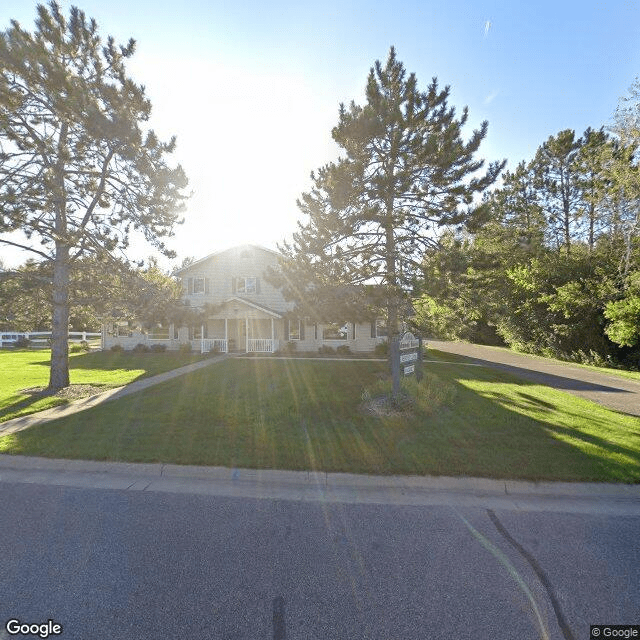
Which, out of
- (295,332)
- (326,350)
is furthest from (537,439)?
(295,332)

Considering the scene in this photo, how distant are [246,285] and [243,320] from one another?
2.40 meters

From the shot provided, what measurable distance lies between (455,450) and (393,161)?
8.09 metres

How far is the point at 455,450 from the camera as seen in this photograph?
5.79 m

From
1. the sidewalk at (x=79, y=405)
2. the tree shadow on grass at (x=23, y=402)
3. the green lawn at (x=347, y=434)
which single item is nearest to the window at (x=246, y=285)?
the sidewalk at (x=79, y=405)

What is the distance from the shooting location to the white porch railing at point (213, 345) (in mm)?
20359

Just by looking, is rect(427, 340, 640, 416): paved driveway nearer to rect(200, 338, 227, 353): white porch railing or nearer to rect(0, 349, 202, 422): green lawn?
rect(0, 349, 202, 422): green lawn

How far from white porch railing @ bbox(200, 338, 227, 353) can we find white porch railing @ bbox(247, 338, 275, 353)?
1.58 metres

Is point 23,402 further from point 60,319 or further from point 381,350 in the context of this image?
point 381,350

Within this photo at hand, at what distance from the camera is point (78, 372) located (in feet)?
49.3

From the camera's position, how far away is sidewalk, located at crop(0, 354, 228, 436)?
7.39 m

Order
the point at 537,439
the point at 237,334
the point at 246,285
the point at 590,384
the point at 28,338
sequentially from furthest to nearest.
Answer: the point at 28,338
the point at 237,334
the point at 246,285
the point at 590,384
the point at 537,439

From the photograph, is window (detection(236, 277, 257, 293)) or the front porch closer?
the front porch

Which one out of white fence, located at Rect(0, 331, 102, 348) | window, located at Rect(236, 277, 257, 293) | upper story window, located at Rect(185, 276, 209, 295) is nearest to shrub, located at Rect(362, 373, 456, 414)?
window, located at Rect(236, 277, 257, 293)

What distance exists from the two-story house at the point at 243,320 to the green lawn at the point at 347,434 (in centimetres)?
1049
